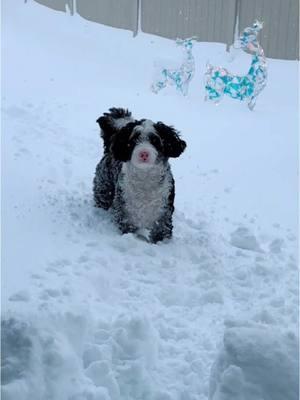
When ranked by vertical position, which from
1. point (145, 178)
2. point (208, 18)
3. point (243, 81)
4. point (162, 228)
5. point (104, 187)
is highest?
point (208, 18)

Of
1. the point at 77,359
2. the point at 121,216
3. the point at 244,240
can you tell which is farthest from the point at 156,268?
the point at 77,359

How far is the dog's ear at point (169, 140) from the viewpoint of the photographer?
4.75 metres

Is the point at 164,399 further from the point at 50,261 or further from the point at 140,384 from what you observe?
the point at 50,261

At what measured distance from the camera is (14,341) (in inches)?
104

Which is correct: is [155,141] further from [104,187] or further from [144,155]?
[104,187]

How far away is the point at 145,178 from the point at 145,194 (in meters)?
0.14

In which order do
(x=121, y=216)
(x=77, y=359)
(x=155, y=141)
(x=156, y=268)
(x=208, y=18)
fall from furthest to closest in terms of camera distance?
(x=208, y=18)
(x=121, y=216)
(x=155, y=141)
(x=156, y=268)
(x=77, y=359)

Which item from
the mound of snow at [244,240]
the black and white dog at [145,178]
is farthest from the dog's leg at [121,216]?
the mound of snow at [244,240]

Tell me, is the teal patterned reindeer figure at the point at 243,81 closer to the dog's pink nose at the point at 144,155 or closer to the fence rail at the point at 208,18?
the fence rail at the point at 208,18

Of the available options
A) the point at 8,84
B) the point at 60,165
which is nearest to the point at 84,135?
the point at 60,165

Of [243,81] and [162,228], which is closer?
[162,228]

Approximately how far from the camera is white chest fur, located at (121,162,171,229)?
4793 mm

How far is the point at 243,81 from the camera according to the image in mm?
9766

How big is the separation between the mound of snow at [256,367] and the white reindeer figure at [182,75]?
8.35 m
